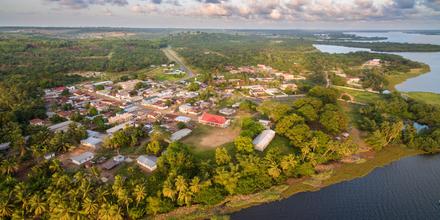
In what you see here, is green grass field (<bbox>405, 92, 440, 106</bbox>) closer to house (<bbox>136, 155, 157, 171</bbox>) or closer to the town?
the town

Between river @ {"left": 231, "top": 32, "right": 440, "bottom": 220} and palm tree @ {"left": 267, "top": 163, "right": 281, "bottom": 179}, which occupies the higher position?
palm tree @ {"left": 267, "top": 163, "right": 281, "bottom": 179}

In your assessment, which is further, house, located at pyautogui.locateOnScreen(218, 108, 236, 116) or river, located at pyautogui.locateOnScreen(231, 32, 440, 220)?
house, located at pyautogui.locateOnScreen(218, 108, 236, 116)

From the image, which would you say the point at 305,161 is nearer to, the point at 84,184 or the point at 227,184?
the point at 227,184

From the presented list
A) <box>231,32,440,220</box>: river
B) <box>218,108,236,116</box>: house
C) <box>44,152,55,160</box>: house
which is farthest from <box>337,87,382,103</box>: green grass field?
<box>44,152,55,160</box>: house

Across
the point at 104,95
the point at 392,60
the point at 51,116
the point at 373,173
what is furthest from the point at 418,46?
the point at 51,116

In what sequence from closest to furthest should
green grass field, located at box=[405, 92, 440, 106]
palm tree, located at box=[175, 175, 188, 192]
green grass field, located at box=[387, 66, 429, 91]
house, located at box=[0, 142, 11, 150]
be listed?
1. palm tree, located at box=[175, 175, 188, 192]
2. house, located at box=[0, 142, 11, 150]
3. green grass field, located at box=[405, 92, 440, 106]
4. green grass field, located at box=[387, 66, 429, 91]

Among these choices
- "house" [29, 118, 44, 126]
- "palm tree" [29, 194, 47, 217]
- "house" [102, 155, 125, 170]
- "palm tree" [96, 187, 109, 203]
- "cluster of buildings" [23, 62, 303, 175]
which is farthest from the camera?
"house" [29, 118, 44, 126]

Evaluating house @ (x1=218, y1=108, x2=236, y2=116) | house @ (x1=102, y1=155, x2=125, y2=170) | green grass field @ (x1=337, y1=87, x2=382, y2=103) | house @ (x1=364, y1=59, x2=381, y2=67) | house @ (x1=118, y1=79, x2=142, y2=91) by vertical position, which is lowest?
house @ (x1=102, y1=155, x2=125, y2=170)
